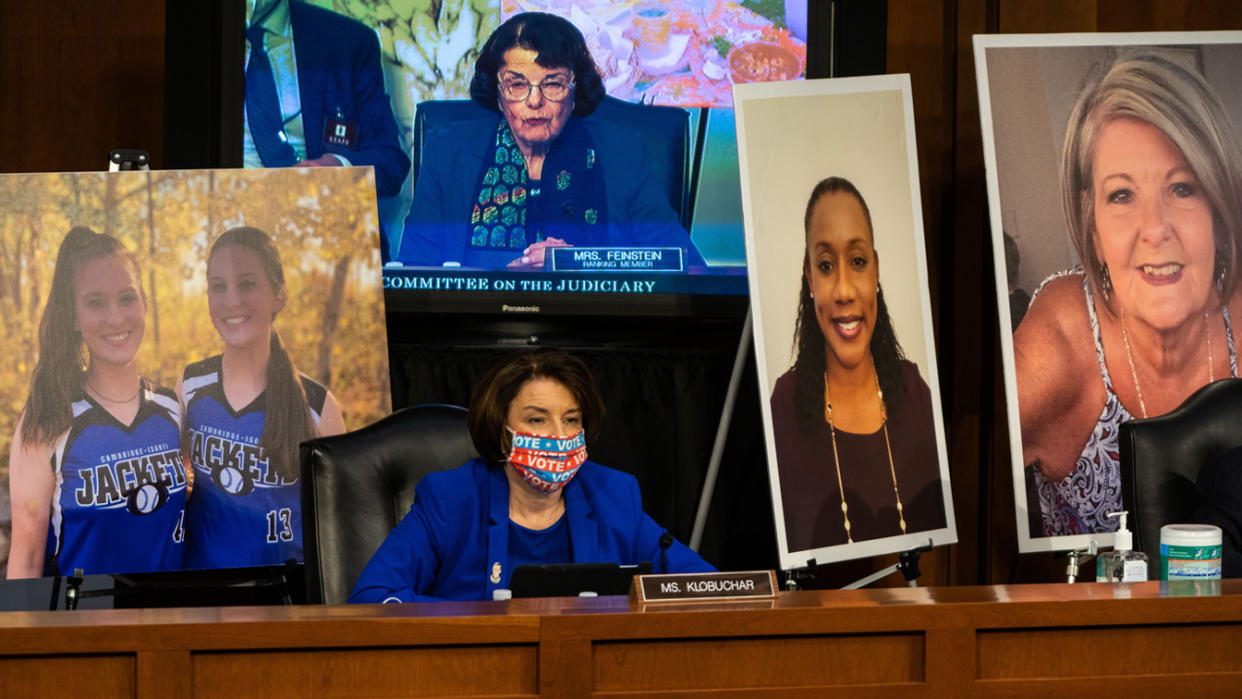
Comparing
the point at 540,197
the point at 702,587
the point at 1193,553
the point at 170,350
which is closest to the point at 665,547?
the point at 702,587

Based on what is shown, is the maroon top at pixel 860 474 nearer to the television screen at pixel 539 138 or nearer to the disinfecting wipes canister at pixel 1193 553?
the television screen at pixel 539 138

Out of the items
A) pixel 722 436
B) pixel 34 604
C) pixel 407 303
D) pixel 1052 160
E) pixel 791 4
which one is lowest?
pixel 34 604

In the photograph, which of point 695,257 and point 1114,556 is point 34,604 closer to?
point 695,257

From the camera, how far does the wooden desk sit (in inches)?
54.1

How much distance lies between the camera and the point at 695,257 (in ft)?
11.9

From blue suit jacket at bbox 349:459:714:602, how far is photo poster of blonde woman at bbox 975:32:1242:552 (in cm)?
127

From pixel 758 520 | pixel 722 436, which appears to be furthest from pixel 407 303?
pixel 758 520

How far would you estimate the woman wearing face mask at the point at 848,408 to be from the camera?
10.4ft

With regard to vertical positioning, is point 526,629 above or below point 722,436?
below

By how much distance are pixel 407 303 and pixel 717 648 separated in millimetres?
2238

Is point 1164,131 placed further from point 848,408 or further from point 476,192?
point 476,192

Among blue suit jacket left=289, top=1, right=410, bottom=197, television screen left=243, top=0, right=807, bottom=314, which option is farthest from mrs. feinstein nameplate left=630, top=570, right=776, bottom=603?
blue suit jacket left=289, top=1, right=410, bottom=197

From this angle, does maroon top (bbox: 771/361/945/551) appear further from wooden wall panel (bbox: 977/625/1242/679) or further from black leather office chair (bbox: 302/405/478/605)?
wooden wall panel (bbox: 977/625/1242/679)

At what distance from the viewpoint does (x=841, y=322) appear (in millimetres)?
3230
